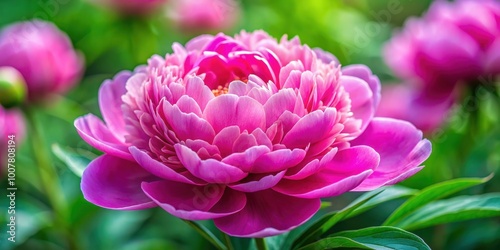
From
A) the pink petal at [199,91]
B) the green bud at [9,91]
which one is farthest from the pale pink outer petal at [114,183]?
the green bud at [9,91]

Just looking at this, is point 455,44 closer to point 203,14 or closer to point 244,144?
point 244,144

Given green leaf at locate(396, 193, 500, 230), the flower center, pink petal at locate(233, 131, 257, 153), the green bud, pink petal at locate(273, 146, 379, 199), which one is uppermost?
pink petal at locate(233, 131, 257, 153)

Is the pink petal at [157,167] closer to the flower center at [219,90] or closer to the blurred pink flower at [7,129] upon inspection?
the flower center at [219,90]

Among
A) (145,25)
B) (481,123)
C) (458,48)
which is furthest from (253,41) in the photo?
(145,25)

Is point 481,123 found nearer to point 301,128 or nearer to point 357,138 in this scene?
point 357,138

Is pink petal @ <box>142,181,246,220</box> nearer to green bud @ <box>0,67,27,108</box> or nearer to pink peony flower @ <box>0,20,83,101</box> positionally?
green bud @ <box>0,67,27,108</box>

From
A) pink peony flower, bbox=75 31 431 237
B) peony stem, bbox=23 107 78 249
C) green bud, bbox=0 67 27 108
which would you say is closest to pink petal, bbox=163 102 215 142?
pink peony flower, bbox=75 31 431 237
